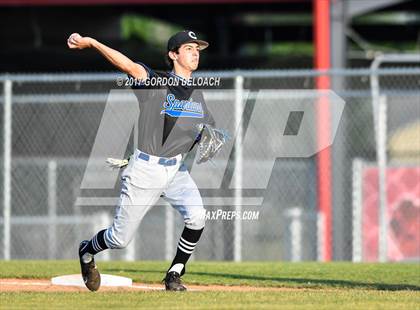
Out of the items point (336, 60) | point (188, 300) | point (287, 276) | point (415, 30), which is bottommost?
point (188, 300)

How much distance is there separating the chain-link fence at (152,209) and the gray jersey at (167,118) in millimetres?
4380

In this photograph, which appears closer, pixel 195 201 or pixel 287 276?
pixel 195 201

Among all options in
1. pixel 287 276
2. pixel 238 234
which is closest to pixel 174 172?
pixel 287 276

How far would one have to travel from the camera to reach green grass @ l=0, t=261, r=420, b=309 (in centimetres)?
741

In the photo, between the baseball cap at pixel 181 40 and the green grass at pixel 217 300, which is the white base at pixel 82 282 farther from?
the baseball cap at pixel 181 40

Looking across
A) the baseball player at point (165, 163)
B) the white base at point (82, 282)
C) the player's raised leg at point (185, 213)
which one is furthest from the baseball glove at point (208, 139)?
the white base at point (82, 282)

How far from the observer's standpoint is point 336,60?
15.5 m

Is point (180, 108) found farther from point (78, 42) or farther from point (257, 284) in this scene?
point (257, 284)

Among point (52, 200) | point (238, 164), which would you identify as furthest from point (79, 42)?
point (52, 200)

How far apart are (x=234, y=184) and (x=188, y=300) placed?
6120 mm

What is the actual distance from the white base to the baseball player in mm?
884

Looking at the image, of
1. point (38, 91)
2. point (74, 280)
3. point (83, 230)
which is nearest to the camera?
point (74, 280)

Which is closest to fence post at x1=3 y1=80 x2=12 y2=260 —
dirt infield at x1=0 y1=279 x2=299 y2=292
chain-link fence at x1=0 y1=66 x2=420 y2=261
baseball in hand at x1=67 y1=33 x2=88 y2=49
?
chain-link fence at x1=0 y1=66 x2=420 y2=261

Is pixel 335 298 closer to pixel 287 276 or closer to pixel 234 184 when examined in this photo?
pixel 287 276
